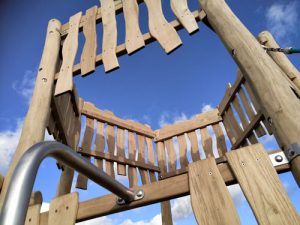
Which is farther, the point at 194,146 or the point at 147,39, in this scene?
the point at 194,146

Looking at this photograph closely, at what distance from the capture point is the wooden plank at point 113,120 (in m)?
3.13

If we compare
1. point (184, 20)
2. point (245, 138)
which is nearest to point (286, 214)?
point (184, 20)

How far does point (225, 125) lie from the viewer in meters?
3.23

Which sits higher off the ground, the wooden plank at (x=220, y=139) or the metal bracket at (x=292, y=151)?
the wooden plank at (x=220, y=139)

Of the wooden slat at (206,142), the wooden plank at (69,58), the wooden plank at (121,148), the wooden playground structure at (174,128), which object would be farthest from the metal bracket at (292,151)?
the wooden plank at (121,148)

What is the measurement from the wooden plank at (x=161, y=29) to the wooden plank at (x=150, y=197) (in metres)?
0.93

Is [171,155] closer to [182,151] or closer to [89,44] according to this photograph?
[182,151]

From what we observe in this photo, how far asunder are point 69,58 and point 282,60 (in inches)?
74.6

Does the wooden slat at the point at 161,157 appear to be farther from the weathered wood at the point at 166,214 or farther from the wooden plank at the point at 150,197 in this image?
the wooden plank at the point at 150,197

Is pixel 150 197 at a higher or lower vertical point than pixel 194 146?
lower

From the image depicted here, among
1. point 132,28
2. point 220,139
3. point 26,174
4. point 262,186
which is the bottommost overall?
point 26,174

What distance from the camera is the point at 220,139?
10.4 feet

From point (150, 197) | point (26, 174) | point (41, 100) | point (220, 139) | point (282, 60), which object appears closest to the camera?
point (26, 174)

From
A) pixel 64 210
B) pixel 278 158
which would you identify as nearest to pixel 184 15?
pixel 278 158
